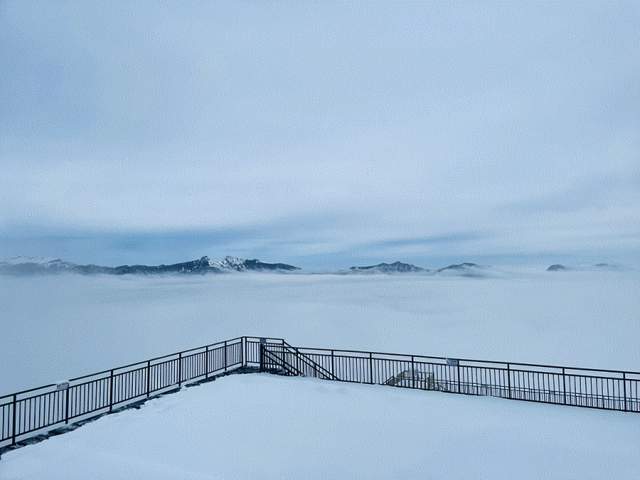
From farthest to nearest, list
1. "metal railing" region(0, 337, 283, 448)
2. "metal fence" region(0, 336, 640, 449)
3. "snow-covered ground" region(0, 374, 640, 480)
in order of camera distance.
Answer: "metal fence" region(0, 336, 640, 449) → "metal railing" region(0, 337, 283, 448) → "snow-covered ground" region(0, 374, 640, 480)

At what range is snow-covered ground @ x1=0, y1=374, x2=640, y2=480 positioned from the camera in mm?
8633

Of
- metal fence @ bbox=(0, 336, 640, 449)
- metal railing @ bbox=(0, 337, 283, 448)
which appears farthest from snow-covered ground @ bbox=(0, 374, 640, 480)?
metal fence @ bbox=(0, 336, 640, 449)

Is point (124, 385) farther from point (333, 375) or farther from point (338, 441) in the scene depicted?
point (333, 375)

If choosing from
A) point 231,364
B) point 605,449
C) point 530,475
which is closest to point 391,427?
point 530,475

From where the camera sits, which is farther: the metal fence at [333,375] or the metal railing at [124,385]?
the metal fence at [333,375]

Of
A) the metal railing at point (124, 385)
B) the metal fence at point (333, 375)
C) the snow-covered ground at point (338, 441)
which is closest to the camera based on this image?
the snow-covered ground at point (338, 441)

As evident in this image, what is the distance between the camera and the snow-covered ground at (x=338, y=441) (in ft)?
28.3

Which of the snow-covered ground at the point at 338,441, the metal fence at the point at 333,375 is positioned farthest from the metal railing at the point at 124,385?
the snow-covered ground at the point at 338,441

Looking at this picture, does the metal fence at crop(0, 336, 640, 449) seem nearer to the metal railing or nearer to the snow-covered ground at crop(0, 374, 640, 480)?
the metal railing

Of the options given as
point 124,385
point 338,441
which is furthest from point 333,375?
point 124,385

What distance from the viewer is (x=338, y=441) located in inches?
402

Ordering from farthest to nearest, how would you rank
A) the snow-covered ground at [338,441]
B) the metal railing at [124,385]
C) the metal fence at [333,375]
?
the metal fence at [333,375] < the metal railing at [124,385] < the snow-covered ground at [338,441]

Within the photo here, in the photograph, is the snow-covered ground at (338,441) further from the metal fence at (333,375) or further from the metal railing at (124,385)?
the metal fence at (333,375)

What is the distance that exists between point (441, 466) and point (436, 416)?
344cm
